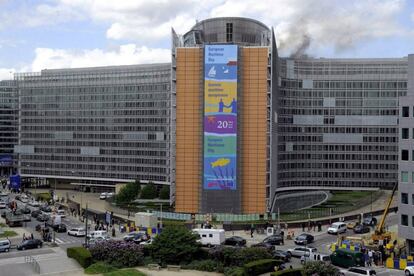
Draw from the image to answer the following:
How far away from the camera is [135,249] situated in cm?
6688

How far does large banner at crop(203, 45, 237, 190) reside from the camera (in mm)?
108125

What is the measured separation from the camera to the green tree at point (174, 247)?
65812 millimetres

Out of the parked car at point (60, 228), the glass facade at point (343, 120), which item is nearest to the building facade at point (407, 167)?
the parked car at point (60, 228)

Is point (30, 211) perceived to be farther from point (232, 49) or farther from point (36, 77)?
point (36, 77)

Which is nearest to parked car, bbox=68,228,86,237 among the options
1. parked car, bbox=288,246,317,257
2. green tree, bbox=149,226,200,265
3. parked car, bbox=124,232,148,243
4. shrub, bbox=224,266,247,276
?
parked car, bbox=124,232,148,243

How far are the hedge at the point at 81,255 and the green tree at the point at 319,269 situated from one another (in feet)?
77.7

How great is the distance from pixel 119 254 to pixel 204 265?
9598 mm

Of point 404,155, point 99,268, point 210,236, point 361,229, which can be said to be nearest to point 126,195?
point 210,236

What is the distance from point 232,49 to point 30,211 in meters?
47.2

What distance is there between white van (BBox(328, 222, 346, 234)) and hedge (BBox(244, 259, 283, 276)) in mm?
25740

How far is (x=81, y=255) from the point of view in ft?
217

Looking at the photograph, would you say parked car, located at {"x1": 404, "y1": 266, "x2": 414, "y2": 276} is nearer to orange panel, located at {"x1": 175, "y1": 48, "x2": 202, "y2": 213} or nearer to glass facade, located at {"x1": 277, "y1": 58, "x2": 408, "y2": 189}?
orange panel, located at {"x1": 175, "y1": 48, "x2": 202, "y2": 213}

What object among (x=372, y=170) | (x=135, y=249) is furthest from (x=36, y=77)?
(x=135, y=249)

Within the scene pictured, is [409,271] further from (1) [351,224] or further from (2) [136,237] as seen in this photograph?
(2) [136,237]
